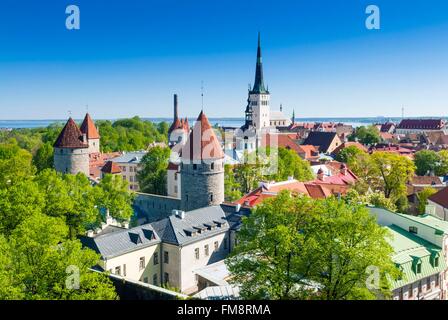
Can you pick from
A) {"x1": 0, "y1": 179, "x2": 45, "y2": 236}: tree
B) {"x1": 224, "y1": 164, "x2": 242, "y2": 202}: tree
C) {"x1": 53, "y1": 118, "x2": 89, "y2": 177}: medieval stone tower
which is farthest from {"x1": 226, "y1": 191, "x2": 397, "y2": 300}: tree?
{"x1": 53, "y1": 118, "x2": 89, "y2": 177}: medieval stone tower

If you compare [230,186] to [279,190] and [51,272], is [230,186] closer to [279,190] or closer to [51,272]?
[279,190]

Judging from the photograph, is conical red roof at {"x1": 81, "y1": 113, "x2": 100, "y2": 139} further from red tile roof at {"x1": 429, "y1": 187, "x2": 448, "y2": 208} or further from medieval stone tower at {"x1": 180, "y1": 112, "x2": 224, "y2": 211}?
red tile roof at {"x1": 429, "y1": 187, "x2": 448, "y2": 208}

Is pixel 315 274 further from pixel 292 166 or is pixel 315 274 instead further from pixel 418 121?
pixel 418 121

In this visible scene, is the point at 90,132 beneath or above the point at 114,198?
above

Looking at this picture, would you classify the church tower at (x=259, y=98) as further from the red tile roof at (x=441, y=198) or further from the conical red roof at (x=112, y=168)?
the red tile roof at (x=441, y=198)

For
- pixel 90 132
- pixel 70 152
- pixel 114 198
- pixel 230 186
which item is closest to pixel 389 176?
pixel 230 186
